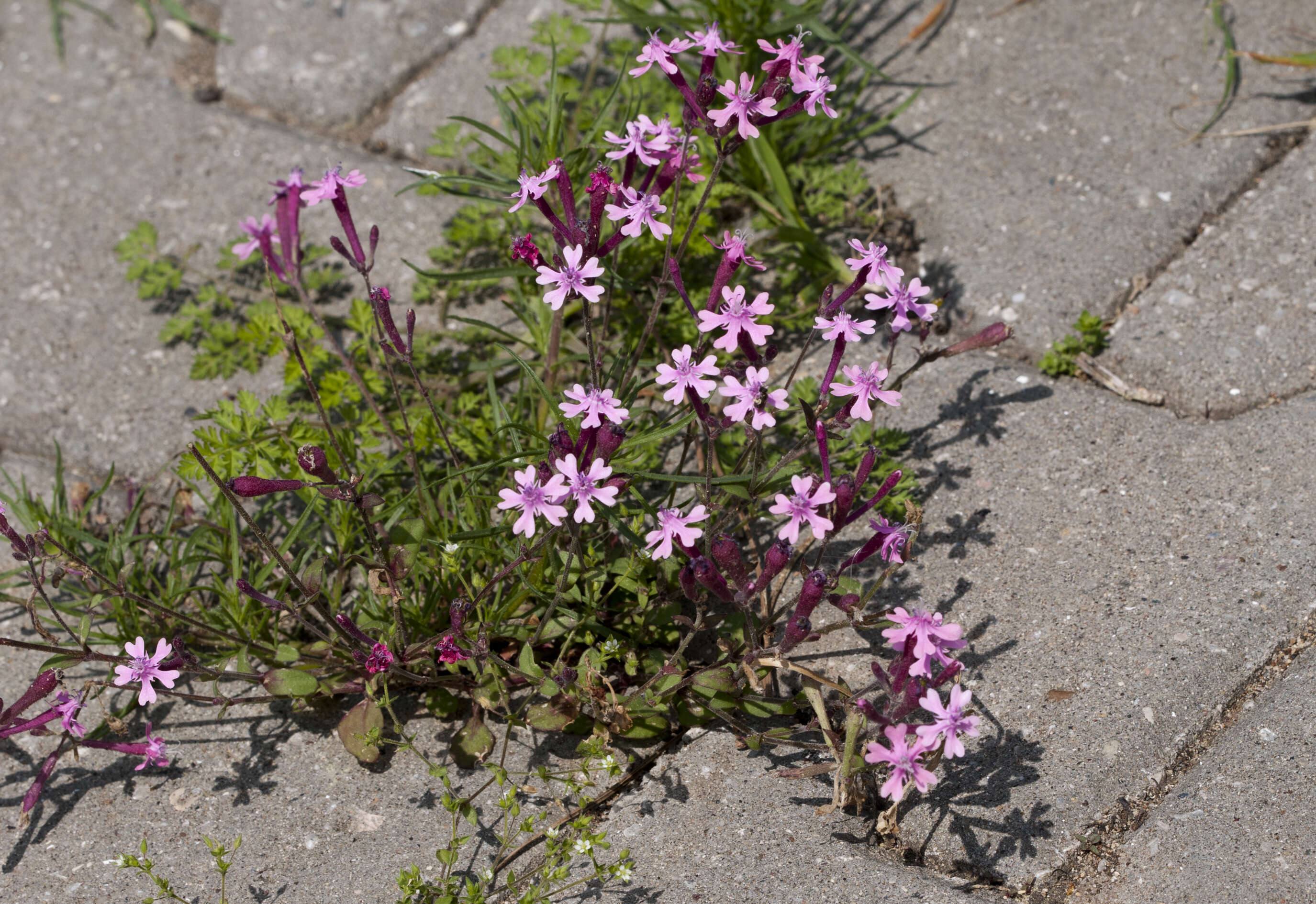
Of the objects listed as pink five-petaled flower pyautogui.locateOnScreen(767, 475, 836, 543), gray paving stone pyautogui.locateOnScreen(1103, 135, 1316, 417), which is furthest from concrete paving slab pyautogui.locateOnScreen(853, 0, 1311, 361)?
pink five-petaled flower pyautogui.locateOnScreen(767, 475, 836, 543)

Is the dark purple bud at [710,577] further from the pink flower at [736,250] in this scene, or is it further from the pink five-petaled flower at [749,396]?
the pink flower at [736,250]

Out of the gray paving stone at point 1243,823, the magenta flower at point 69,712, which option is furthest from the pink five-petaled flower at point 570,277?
the gray paving stone at point 1243,823

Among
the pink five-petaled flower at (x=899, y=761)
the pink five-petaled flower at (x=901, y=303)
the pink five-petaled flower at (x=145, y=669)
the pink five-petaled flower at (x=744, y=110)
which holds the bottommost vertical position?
the pink five-petaled flower at (x=145, y=669)

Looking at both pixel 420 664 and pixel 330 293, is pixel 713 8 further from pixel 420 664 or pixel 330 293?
pixel 420 664

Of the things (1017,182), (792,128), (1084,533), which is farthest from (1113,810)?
(792,128)

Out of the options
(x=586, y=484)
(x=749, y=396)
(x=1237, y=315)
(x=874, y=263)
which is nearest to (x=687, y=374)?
(x=749, y=396)

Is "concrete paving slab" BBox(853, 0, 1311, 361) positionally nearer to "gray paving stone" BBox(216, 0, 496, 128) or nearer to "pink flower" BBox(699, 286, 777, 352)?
"pink flower" BBox(699, 286, 777, 352)
